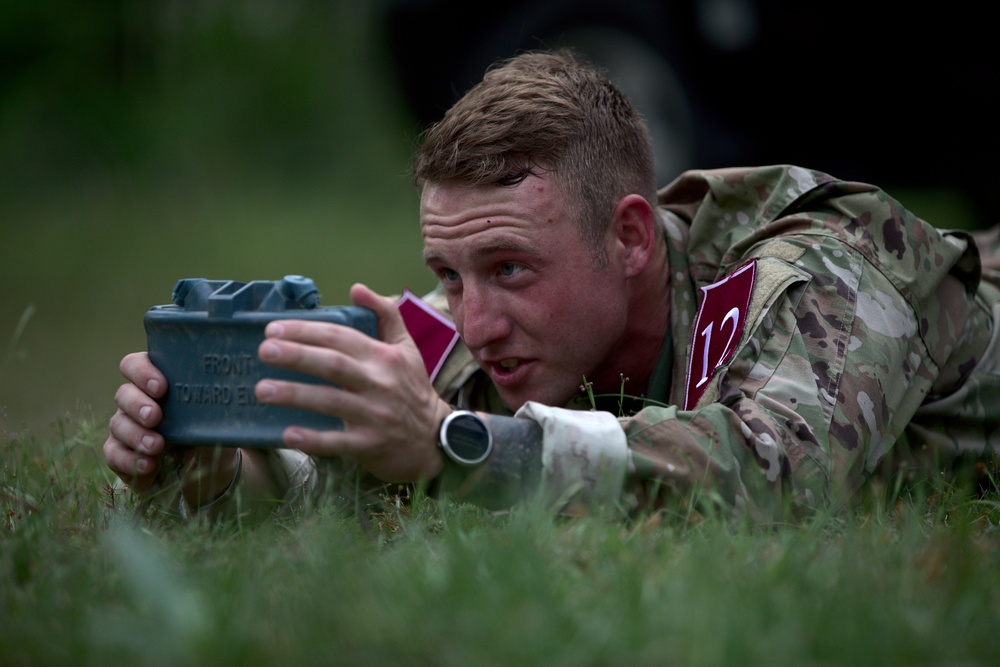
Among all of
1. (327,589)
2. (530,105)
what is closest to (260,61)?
(530,105)

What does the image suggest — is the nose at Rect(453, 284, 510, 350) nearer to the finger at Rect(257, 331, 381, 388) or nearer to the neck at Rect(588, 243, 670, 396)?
the neck at Rect(588, 243, 670, 396)

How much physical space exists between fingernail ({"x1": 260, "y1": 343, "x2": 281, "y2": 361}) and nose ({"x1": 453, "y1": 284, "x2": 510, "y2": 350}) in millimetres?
908

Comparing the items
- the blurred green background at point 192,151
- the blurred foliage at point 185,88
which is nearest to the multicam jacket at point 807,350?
the blurred green background at point 192,151

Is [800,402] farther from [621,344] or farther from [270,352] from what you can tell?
[270,352]

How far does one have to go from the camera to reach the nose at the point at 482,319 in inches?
110

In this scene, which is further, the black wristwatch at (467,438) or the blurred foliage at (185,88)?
the blurred foliage at (185,88)

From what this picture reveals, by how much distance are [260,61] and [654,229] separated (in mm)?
7795

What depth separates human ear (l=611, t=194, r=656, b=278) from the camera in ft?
9.82

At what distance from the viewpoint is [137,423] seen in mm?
2305

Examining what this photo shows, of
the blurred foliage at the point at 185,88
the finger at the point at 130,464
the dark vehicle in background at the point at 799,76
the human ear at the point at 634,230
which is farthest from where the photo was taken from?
the blurred foliage at the point at 185,88

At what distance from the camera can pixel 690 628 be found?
147 centimetres

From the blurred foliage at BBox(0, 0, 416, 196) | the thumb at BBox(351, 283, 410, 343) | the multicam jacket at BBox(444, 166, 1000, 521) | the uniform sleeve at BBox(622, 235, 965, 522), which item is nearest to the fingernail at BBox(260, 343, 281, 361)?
the thumb at BBox(351, 283, 410, 343)

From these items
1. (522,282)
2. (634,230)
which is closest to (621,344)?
(634,230)

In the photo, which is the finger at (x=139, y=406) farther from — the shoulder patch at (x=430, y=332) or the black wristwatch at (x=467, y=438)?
the shoulder patch at (x=430, y=332)
